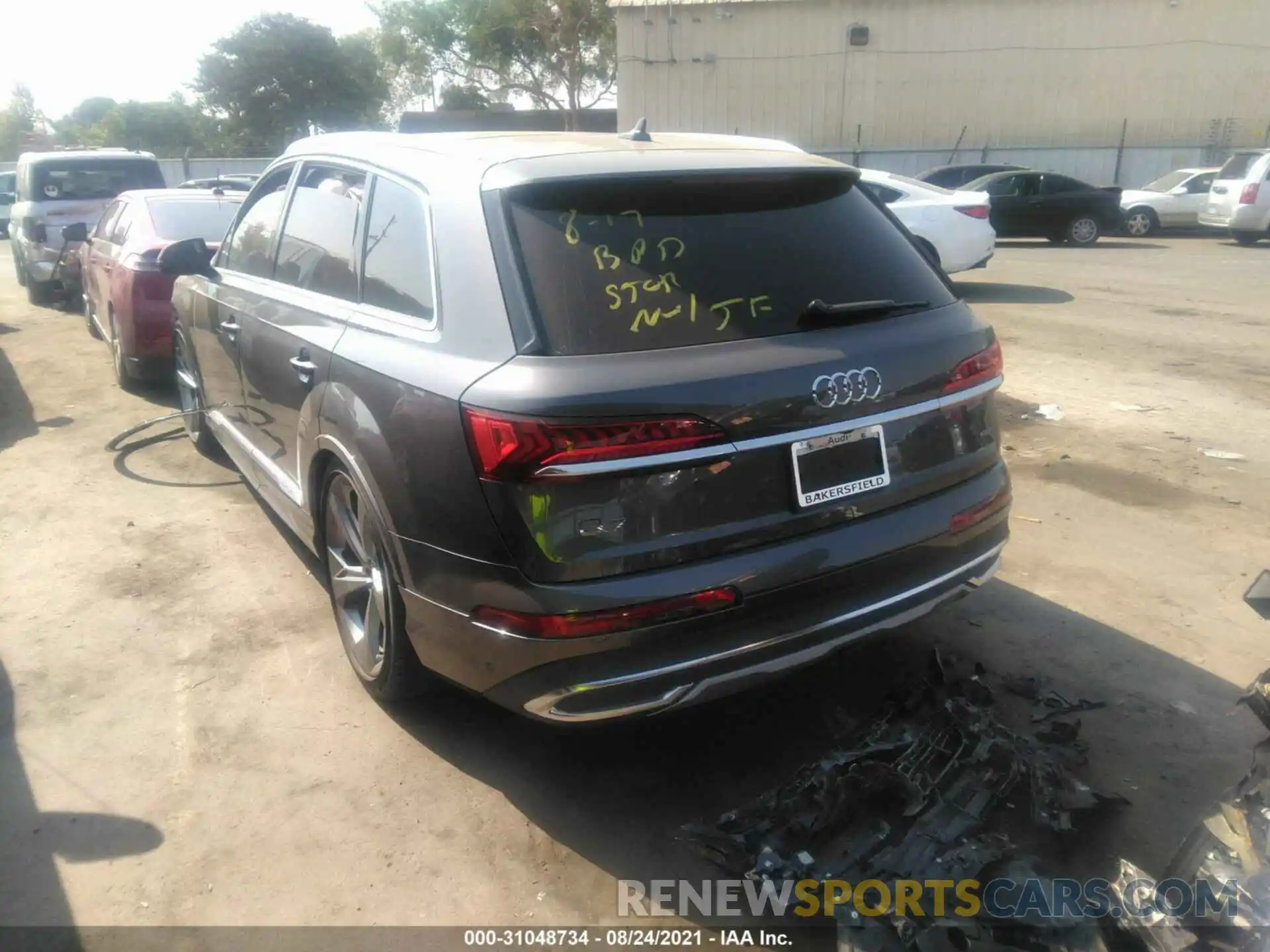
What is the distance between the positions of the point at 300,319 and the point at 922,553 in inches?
95.9

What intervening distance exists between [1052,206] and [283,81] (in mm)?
39298

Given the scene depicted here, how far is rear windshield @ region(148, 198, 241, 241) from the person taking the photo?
7.87m

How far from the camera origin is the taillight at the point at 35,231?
12.6 m

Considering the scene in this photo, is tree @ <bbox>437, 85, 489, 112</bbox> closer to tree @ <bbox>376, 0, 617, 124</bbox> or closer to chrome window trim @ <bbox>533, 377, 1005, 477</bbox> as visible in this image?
tree @ <bbox>376, 0, 617, 124</bbox>

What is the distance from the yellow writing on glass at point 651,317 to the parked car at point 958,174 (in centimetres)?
1818

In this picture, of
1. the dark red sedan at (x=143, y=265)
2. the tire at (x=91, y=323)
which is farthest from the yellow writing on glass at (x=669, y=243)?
the tire at (x=91, y=323)

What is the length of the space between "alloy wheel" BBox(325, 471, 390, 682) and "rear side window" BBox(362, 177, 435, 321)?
2.07 ft

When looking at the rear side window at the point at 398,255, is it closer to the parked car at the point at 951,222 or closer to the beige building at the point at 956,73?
the parked car at the point at 951,222

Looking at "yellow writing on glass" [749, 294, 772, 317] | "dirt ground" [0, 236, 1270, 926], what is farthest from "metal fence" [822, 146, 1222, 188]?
"yellow writing on glass" [749, 294, 772, 317]

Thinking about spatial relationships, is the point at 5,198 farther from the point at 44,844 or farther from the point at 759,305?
the point at 759,305

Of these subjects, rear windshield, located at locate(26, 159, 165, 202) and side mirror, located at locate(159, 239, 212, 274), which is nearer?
side mirror, located at locate(159, 239, 212, 274)

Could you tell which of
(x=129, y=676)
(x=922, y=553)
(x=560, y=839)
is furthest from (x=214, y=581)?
(x=922, y=553)

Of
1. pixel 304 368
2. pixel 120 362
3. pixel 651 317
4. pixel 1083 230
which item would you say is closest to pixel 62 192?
pixel 120 362

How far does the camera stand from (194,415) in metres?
6.34
